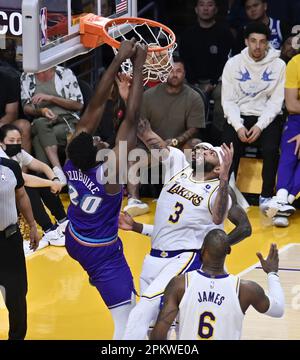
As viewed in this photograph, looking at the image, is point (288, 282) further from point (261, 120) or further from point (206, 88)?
point (206, 88)

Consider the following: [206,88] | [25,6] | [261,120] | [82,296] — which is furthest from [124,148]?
[206,88]

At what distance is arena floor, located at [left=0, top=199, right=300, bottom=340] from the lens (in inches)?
301

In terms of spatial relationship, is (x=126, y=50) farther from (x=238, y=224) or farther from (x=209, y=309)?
(x=209, y=309)

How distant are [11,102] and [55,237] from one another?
1.74m

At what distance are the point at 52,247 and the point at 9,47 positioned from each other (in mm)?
2976

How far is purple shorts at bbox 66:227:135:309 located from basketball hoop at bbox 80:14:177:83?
142cm

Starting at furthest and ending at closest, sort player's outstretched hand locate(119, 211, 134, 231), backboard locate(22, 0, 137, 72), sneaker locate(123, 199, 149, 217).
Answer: sneaker locate(123, 199, 149, 217) < player's outstretched hand locate(119, 211, 134, 231) < backboard locate(22, 0, 137, 72)

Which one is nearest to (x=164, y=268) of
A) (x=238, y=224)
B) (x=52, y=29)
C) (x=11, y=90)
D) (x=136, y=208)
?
(x=238, y=224)

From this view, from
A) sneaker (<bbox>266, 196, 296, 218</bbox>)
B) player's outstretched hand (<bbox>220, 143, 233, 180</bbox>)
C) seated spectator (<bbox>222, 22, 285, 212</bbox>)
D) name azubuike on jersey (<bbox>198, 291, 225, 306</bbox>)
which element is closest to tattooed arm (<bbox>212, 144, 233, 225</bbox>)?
player's outstretched hand (<bbox>220, 143, 233, 180</bbox>)

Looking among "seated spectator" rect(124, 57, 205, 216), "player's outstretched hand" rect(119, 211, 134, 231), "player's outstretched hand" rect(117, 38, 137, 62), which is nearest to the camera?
"player's outstretched hand" rect(117, 38, 137, 62)

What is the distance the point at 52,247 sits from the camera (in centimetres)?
980

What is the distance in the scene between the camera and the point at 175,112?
10812 mm

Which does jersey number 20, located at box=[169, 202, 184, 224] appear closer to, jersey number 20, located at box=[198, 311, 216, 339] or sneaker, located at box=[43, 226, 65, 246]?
jersey number 20, located at box=[198, 311, 216, 339]

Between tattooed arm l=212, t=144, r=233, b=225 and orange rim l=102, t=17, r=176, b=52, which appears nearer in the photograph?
tattooed arm l=212, t=144, r=233, b=225
